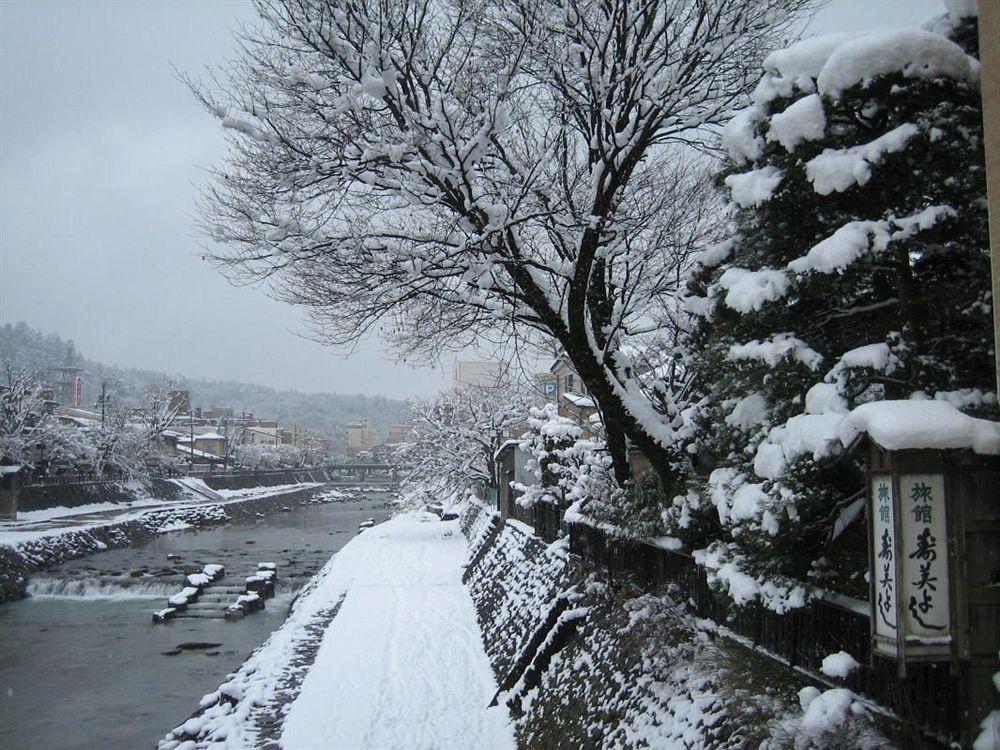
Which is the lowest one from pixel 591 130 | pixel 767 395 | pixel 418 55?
pixel 767 395

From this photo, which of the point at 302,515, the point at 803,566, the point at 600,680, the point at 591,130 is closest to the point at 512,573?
the point at 600,680

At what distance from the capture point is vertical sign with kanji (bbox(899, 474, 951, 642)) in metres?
4.24

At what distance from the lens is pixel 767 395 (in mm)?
5848

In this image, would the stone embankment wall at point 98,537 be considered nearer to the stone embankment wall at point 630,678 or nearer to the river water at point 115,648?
the river water at point 115,648

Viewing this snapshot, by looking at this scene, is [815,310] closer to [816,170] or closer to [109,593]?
[816,170]

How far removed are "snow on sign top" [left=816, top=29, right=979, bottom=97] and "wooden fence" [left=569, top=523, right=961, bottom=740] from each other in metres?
3.49

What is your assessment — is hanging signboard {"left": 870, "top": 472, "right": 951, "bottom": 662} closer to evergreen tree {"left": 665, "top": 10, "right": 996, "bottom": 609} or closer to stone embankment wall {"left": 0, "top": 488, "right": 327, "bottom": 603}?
evergreen tree {"left": 665, "top": 10, "right": 996, "bottom": 609}

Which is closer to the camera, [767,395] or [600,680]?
[767,395]

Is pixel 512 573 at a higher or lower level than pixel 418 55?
lower

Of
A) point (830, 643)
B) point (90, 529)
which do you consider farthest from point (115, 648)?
point (830, 643)

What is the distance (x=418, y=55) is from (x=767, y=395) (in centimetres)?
629

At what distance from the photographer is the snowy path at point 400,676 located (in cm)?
1038

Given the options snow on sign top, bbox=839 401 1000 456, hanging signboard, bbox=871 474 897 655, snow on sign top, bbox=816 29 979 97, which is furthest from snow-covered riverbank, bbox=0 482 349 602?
snow on sign top, bbox=816 29 979 97

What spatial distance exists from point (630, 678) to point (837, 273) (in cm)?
475
